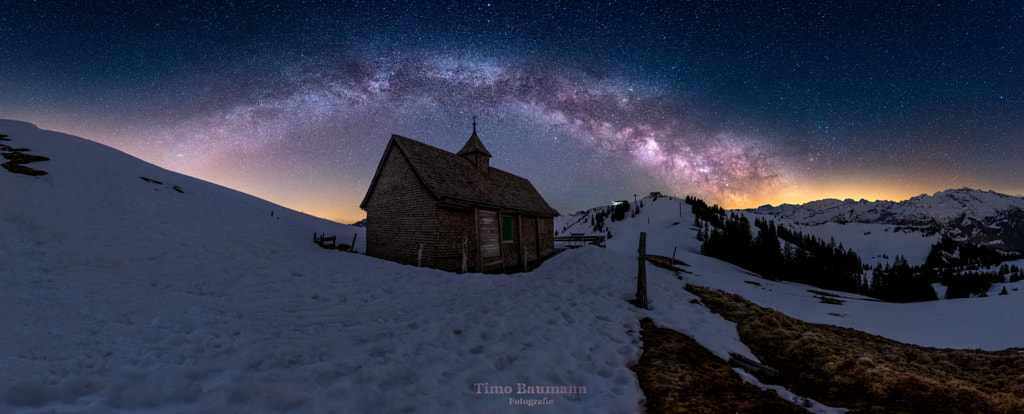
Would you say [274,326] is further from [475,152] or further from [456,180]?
[475,152]

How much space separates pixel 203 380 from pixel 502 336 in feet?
14.9

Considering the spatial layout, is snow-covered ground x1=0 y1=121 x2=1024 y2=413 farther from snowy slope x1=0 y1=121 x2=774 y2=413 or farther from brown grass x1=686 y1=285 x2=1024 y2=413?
brown grass x1=686 y1=285 x2=1024 y2=413

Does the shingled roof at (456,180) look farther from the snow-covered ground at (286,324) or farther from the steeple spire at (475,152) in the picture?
the snow-covered ground at (286,324)

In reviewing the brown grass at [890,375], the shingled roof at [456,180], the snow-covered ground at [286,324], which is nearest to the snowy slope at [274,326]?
the snow-covered ground at [286,324]

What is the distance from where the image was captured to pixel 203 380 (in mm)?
4137

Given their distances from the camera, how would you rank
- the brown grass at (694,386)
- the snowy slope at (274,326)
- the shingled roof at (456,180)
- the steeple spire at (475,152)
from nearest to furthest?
1. the snowy slope at (274,326)
2. the brown grass at (694,386)
3. the shingled roof at (456,180)
4. the steeple spire at (475,152)

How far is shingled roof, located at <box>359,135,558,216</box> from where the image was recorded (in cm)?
1521

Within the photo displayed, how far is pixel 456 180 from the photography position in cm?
1708

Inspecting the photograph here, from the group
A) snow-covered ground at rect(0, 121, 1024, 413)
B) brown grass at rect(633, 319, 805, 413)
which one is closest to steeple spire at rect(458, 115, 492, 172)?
snow-covered ground at rect(0, 121, 1024, 413)

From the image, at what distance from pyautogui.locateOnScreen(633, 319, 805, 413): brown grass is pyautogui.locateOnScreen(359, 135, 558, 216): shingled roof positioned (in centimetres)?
1086

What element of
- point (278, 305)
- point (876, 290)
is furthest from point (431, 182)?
point (876, 290)

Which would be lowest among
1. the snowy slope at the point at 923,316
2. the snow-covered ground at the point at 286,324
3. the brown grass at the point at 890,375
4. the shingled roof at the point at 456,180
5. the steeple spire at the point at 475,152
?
the snowy slope at the point at 923,316

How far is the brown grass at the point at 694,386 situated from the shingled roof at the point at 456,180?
10.9 metres

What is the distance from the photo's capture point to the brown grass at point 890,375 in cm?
405
